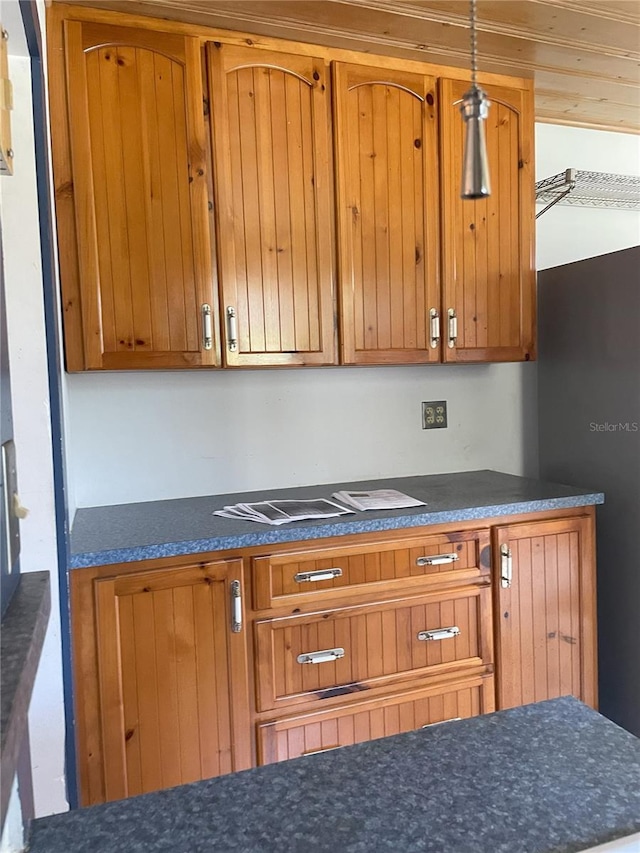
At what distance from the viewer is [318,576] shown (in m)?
1.63

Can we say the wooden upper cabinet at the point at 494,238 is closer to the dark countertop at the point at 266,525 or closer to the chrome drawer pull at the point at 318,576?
the dark countertop at the point at 266,525

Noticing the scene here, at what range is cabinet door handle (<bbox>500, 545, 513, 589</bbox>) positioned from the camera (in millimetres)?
1838

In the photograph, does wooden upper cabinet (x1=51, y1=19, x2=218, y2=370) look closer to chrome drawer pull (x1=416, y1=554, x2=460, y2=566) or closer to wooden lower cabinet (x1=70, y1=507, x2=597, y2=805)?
wooden lower cabinet (x1=70, y1=507, x2=597, y2=805)

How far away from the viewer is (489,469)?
98.6 inches

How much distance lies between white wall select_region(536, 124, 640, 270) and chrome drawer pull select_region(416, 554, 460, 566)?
1.46m

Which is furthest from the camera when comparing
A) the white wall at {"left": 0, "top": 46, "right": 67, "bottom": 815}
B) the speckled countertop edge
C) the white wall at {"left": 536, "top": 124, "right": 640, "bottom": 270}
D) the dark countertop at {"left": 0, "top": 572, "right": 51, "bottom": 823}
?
the white wall at {"left": 536, "top": 124, "right": 640, "bottom": 270}

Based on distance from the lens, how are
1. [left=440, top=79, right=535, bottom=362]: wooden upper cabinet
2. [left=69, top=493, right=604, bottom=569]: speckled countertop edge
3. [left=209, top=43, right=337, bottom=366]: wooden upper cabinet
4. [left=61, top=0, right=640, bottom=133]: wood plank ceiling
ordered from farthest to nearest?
[left=440, top=79, right=535, bottom=362]: wooden upper cabinet < [left=209, top=43, right=337, bottom=366]: wooden upper cabinet < [left=61, top=0, right=640, bottom=133]: wood plank ceiling < [left=69, top=493, right=604, bottom=569]: speckled countertop edge

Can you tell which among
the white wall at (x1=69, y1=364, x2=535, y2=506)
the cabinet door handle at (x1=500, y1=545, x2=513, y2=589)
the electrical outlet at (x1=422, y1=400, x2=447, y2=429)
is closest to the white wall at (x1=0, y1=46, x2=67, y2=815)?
the white wall at (x1=69, y1=364, x2=535, y2=506)

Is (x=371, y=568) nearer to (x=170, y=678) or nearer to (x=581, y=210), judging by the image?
(x=170, y=678)

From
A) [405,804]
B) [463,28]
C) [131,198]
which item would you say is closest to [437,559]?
[405,804]

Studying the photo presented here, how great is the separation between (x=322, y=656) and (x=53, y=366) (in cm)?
103

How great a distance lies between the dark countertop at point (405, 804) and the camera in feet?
1.66

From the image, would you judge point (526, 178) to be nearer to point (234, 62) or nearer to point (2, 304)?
point (234, 62)

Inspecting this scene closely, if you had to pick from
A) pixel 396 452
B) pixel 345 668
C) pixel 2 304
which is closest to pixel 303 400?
pixel 396 452
